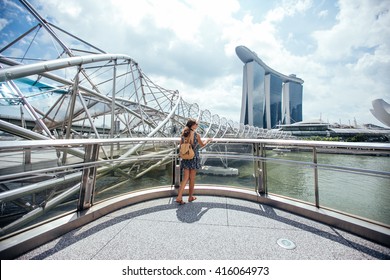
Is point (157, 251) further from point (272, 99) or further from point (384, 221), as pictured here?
point (272, 99)

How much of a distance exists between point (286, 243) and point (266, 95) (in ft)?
414

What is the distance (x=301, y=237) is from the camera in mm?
2205

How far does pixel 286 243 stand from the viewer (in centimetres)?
208

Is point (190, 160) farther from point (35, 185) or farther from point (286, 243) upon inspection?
point (35, 185)

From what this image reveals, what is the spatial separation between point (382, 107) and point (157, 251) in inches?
3524

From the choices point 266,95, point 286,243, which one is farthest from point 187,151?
point 266,95

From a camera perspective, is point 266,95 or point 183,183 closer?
point 183,183

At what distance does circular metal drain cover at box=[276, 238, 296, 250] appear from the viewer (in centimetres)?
201

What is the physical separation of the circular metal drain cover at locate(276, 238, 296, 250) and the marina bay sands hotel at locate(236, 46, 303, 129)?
9883cm

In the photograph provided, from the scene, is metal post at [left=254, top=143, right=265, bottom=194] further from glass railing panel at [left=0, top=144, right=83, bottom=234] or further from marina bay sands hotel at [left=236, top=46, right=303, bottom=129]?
marina bay sands hotel at [left=236, top=46, right=303, bottom=129]

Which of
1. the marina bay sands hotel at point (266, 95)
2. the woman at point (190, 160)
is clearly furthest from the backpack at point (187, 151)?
the marina bay sands hotel at point (266, 95)

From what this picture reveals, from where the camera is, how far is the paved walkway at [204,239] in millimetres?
1889

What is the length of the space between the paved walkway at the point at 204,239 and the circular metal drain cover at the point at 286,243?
0.07 ft
